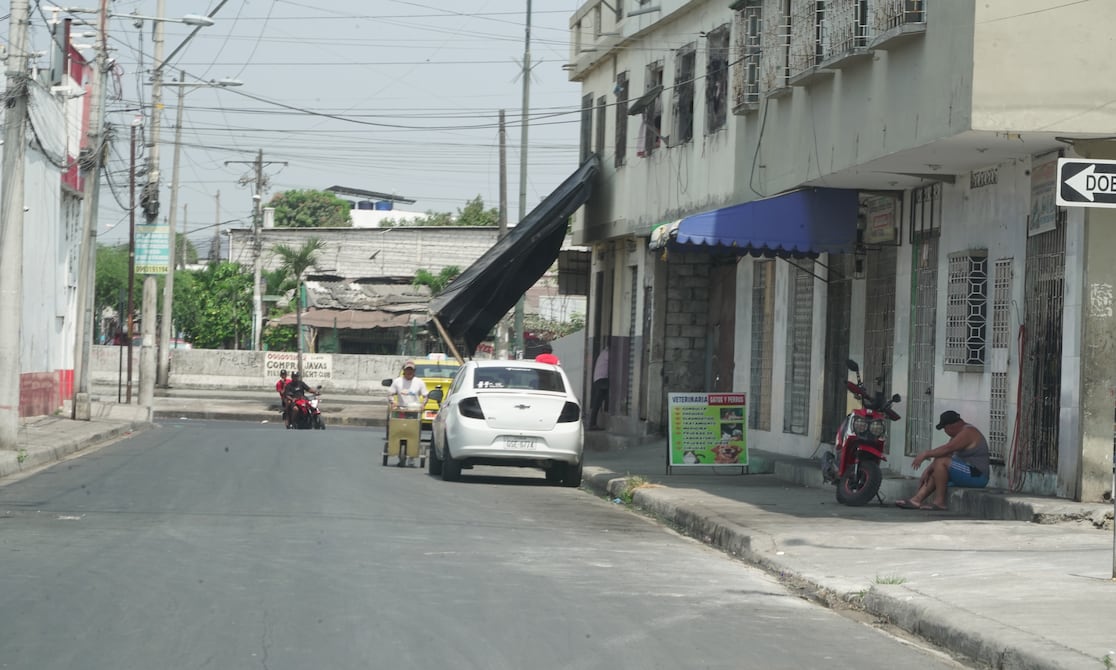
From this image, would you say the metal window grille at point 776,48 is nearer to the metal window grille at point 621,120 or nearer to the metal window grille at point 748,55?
the metal window grille at point 748,55

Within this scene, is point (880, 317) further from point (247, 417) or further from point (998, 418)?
point (247, 417)

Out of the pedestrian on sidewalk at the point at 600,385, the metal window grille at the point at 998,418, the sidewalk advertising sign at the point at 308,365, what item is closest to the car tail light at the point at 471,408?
the metal window grille at the point at 998,418

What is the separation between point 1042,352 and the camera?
14.5 meters

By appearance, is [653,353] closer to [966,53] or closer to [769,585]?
[966,53]

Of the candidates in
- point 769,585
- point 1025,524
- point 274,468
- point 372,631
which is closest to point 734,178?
point 274,468

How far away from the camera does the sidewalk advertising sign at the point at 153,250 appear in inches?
1391

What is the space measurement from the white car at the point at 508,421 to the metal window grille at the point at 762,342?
17.5 feet

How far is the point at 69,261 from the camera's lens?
37.0 metres

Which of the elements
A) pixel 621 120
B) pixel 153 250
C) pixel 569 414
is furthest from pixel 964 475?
pixel 153 250

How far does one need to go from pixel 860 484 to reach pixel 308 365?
44870 mm

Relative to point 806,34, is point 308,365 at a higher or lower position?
lower

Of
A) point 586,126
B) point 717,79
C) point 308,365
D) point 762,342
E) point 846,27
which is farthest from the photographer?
point 308,365

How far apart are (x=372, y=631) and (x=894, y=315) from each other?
12394 millimetres

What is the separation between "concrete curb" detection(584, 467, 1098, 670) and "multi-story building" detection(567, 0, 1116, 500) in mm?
3357
